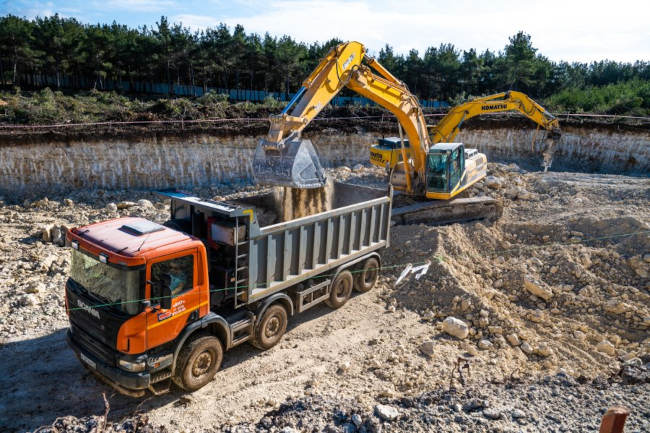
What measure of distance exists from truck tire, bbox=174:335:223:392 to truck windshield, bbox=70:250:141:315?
3.23 feet

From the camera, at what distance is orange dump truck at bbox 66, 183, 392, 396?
5.32m

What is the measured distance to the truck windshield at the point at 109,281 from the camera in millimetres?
5227

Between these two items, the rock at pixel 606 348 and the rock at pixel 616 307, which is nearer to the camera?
the rock at pixel 606 348

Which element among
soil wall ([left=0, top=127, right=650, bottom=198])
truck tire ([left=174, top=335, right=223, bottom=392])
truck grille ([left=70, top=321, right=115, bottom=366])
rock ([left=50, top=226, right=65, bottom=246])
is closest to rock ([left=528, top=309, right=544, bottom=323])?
truck tire ([left=174, top=335, right=223, bottom=392])

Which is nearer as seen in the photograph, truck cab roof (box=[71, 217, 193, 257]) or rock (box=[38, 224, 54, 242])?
truck cab roof (box=[71, 217, 193, 257])

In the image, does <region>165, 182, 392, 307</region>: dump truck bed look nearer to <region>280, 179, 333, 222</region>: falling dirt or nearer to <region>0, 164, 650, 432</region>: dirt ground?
<region>280, 179, 333, 222</region>: falling dirt

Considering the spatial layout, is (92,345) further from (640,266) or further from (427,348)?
(640,266)

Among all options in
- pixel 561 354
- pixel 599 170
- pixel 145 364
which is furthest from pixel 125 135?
pixel 599 170

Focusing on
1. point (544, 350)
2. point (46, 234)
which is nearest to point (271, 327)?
point (544, 350)

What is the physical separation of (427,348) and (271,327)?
2.42 meters

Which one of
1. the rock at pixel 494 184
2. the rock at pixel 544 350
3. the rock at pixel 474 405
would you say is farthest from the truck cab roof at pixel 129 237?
the rock at pixel 494 184

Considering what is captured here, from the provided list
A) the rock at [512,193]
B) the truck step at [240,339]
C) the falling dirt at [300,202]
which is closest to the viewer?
the truck step at [240,339]

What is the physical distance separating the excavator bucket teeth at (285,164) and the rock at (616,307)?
19.2ft

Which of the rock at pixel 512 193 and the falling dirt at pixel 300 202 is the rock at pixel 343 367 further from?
the rock at pixel 512 193
